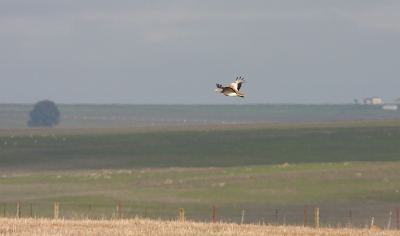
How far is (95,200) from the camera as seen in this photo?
48.3 meters

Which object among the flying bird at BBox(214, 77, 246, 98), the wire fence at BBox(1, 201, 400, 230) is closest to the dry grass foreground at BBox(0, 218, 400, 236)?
the flying bird at BBox(214, 77, 246, 98)

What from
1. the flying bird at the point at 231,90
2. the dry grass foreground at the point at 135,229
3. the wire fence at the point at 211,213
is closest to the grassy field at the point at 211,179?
the wire fence at the point at 211,213

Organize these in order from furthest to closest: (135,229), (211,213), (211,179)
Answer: (211,179) → (211,213) → (135,229)

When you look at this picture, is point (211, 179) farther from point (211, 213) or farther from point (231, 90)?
point (231, 90)

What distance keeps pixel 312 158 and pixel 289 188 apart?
21354 mm

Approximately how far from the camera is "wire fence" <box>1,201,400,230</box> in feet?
134

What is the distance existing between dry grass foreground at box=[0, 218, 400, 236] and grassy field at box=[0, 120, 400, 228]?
9243 millimetres

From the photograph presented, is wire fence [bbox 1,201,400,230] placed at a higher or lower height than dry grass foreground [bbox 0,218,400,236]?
higher

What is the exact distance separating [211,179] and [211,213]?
1206cm

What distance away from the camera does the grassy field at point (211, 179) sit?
45.1m

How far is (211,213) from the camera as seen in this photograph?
44.2 metres

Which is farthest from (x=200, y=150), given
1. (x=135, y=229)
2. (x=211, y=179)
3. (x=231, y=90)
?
(x=231, y=90)

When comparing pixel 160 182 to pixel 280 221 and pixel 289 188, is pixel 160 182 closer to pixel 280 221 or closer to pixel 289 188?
pixel 289 188

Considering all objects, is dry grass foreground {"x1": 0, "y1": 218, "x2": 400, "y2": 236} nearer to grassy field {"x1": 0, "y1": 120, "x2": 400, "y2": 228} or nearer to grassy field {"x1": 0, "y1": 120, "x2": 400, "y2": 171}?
grassy field {"x1": 0, "y1": 120, "x2": 400, "y2": 228}
